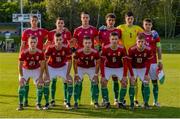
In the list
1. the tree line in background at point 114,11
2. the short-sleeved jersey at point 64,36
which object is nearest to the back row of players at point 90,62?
the short-sleeved jersey at point 64,36

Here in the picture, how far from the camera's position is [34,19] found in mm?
11344

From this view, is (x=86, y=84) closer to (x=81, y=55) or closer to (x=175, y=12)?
(x=81, y=55)

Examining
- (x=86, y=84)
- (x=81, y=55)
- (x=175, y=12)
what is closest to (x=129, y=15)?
(x=81, y=55)

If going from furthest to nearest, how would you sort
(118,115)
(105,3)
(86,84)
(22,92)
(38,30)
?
(105,3)
(86,84)
(38,30)
(22,92)
(118,115)

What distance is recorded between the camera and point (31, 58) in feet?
36.1

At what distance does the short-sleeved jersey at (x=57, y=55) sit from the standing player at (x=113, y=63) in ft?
2.90

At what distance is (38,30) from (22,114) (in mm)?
2480

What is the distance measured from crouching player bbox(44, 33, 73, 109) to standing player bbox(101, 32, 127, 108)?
0.81 m

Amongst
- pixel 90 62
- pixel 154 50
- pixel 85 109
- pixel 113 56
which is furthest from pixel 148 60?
pixel 85 109

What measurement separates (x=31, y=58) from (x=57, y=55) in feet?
2.06

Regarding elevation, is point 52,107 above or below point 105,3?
below

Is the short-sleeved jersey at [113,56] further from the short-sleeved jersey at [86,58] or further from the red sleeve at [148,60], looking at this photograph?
the red sleeve at [148,60]

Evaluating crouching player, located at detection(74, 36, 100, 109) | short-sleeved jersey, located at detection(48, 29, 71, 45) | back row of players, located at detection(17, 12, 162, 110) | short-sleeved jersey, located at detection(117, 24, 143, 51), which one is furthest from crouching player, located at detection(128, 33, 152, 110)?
short-sleeved jersey, located at detection(48, 29, 71, 45)

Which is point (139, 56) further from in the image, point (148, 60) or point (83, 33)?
point (83, 33)
